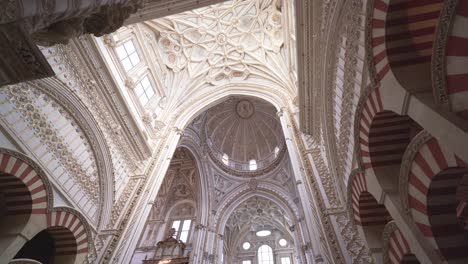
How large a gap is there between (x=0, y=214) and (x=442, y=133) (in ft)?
26.8

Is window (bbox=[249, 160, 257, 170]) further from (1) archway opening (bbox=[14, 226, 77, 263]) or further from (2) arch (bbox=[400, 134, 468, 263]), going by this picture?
(2) arch (bbox=[400, 134, 468, 263])

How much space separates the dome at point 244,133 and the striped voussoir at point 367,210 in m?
11.2

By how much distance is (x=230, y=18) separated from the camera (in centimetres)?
1408

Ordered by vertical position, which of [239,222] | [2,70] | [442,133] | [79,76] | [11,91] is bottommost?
[442,133]

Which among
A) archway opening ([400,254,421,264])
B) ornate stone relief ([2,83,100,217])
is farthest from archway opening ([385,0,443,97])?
ornate stone relief ([2,83,100,217])

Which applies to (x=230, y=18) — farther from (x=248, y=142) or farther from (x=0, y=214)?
(x=0, y=214)

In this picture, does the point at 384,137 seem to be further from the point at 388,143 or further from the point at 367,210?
the point at 367,210

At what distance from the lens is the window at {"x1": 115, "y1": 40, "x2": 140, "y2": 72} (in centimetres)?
961

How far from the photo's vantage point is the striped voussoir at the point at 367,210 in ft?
16.8

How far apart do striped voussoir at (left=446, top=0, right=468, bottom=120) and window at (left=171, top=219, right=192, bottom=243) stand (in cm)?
1448

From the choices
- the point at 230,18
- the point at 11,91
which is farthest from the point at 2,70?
the point at 230,18

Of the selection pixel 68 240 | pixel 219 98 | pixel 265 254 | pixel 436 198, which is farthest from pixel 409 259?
pixel 265 254

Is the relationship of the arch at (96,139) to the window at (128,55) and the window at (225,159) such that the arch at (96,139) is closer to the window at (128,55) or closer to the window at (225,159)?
the window at (128,55)

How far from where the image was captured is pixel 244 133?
1841 cm
